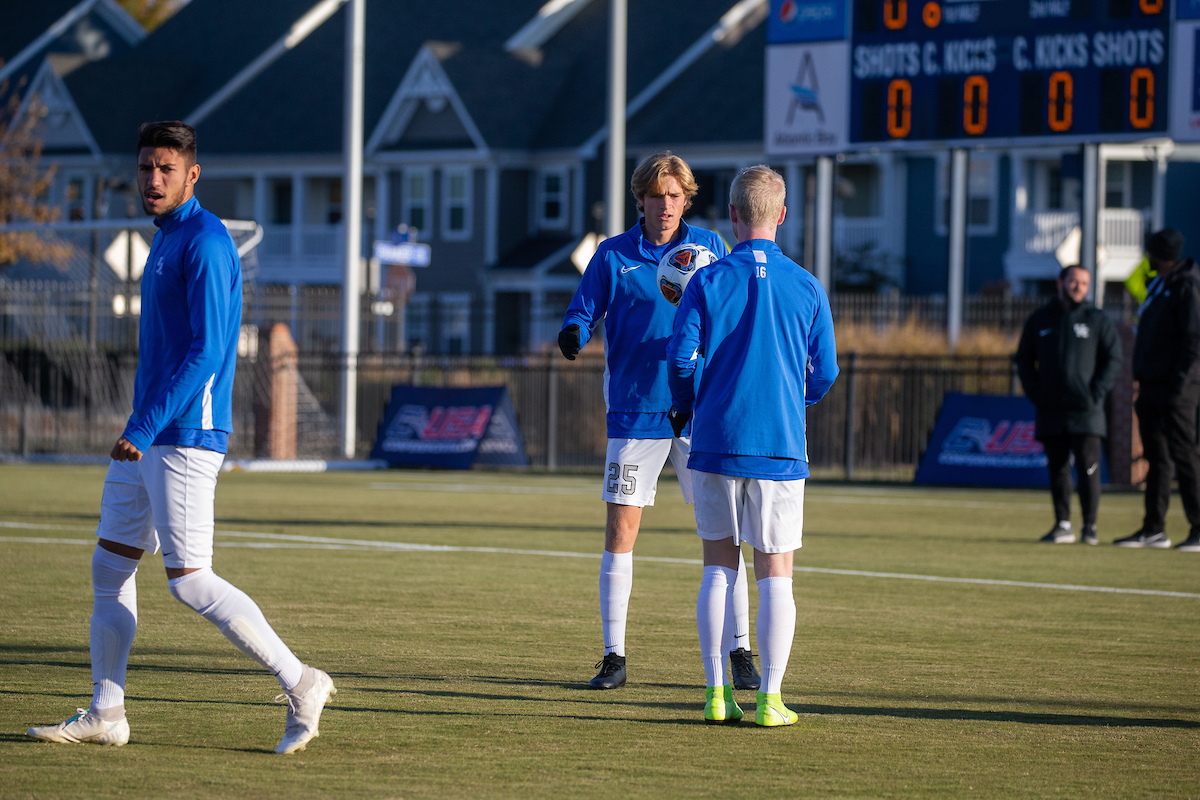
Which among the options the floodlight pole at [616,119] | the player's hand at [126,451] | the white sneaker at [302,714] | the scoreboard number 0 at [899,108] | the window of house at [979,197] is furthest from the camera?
the window of house at [979,197]

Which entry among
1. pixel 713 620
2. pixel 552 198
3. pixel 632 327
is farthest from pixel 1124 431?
pixel 552 198

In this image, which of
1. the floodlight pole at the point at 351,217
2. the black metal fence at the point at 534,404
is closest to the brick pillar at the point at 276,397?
the black metal fence at the point at 534,404

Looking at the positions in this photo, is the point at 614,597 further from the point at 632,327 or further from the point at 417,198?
the point at 417,198

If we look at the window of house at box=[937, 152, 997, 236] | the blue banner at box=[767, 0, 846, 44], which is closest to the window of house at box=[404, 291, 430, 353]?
the window of house at box=[937, 152, 997, 236]

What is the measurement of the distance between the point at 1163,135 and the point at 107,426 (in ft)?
49.7

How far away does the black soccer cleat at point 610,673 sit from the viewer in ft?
22.4

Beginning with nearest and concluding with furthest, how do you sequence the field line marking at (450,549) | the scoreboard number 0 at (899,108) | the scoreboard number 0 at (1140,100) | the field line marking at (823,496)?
the field line marking at (450,549)
the field line marking at (823,496)
the scoreboard number 0 at (1140,100)
the scoreboard number 0 at (899,108)

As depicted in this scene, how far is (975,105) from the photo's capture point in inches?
826

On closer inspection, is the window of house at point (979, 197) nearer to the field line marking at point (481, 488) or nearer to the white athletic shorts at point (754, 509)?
the field line marking at point (481, 488)

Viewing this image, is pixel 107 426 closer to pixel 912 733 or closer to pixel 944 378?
pixel 944 378

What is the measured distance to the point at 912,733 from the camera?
19.9 feet

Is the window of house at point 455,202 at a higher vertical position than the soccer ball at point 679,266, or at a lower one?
higher

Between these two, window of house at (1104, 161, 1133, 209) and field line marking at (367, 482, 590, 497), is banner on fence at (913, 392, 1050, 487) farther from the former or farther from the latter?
window of house at (1104, 161, 1133, 209)

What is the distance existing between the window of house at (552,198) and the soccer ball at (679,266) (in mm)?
40041
